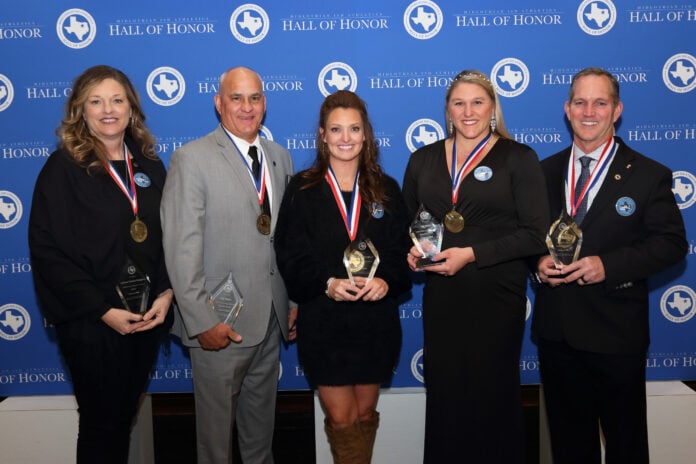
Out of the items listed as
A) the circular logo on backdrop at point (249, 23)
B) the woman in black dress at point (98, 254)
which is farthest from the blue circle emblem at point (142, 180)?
the circular logo on backdrop at point (249, 23)

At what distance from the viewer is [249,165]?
2.93 metres

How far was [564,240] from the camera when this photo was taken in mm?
2674

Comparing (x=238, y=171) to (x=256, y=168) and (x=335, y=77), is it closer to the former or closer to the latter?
(x=256, y=168)

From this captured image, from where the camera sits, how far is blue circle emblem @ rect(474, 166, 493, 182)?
2727 millimetres

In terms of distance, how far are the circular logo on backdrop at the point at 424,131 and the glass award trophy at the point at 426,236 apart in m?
1.50

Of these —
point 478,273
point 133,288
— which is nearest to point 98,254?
point 133,288

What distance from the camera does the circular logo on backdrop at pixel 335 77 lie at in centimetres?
404

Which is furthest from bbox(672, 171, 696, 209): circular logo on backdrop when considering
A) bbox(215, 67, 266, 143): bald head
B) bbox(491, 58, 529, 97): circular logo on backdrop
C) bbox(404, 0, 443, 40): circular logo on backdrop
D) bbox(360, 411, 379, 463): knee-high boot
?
bbox(215, 67, 266, 143): bald head

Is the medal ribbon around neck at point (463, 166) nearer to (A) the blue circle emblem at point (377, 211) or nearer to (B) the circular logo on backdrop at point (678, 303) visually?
(A) the blue circle emblem at point (377, 211)

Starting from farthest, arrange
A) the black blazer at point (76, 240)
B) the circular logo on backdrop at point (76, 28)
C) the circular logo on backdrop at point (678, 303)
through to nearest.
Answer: the circular logo on backdrop at point (678, 303) < the circular logo on backdrop at point (76, 28) < the black blazer at point (76, 240)

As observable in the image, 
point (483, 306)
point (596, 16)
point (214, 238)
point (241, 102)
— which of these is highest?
point (596, 16)

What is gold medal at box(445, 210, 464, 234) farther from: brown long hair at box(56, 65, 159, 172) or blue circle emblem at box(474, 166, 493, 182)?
brown long hair at box(56, 65, 159, 172)

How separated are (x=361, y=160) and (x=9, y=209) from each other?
2658mm

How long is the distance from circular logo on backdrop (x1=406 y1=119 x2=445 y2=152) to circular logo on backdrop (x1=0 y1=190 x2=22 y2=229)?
2648 mm
